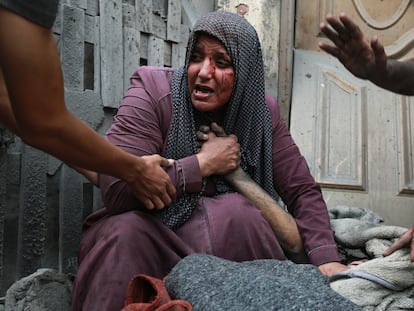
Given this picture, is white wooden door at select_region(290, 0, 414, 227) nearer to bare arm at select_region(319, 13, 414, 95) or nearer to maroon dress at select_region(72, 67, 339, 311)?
maroon dress at select_region(72, 67, 339, 311)

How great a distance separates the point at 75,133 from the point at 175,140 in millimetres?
837

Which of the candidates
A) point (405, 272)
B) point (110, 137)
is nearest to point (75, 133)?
point (110, 137)

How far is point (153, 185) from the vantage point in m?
1.95

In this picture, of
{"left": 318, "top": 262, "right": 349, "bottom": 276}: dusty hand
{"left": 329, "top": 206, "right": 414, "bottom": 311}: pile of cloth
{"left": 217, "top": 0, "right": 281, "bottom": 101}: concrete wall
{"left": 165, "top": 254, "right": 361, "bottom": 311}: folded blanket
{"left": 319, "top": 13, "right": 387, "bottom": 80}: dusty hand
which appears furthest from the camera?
{"left": 217, "top": 0, "right": 281, "bottom": 101}: concrete wall

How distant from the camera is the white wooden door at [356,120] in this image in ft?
12.7

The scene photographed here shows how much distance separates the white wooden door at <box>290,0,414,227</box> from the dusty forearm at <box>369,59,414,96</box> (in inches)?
65.1

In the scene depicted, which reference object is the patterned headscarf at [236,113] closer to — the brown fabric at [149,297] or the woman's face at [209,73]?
the woman's face at [209,73]

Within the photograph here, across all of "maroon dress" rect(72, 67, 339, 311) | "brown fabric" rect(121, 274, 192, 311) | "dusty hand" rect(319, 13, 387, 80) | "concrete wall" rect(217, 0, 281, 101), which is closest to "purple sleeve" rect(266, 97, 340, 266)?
"maroon dress" rect(72, 67, 339, 311)

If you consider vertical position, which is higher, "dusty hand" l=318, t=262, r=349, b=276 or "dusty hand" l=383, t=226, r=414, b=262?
"dusty hand" l=383, t=226, r=414, b=262

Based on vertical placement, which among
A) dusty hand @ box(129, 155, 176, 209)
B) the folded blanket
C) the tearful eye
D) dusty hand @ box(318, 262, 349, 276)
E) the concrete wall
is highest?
the concrete wall

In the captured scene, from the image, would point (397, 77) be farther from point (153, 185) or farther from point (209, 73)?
point (153, 185)

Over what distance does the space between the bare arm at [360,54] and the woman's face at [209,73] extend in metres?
0.47

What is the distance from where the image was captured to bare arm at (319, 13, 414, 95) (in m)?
1.89

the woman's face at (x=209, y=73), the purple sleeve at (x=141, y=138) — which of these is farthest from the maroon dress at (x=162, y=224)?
the woman's face at (x=209, y=73)
